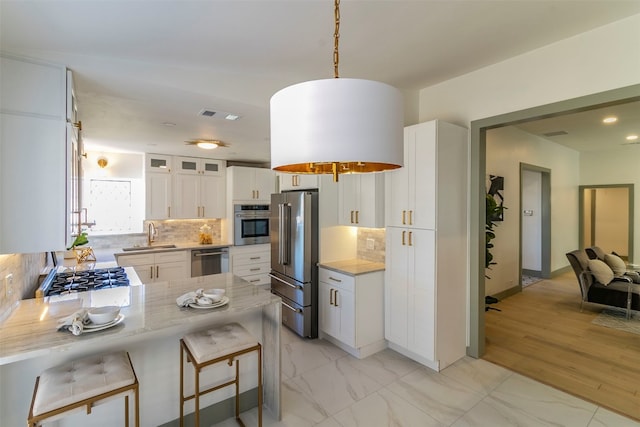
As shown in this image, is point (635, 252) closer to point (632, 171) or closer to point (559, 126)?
point (632, 171)

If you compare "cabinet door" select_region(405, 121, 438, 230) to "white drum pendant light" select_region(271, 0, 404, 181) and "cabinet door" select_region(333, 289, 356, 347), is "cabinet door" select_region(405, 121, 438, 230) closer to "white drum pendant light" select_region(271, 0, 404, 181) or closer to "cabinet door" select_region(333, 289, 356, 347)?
"cabinet door" select_region(333, 289, 356, 347)

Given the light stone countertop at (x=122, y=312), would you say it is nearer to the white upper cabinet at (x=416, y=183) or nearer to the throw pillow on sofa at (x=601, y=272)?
the white upper cabinet at (x=416, y=183)

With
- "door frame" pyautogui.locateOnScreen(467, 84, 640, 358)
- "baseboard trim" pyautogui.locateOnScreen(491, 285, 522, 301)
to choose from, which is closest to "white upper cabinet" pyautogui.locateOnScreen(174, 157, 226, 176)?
"door frame" pyautogui.locateOnScreen(467, 84, 640, 358)

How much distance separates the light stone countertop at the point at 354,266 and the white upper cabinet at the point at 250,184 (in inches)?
111

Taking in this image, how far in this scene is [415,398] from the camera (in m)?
2.52

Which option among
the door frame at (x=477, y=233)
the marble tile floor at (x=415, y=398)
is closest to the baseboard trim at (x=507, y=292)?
the door frame at (x=477, y=233)

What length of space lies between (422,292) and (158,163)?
4.76m

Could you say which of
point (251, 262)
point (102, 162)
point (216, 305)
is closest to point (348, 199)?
point (216, 305)

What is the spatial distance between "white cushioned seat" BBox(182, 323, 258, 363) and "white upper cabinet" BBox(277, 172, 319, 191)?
1973mm

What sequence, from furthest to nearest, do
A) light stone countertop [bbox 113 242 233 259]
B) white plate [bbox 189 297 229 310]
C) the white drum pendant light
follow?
light stone countertop [bbox 113 242 233 259] → white plate [bbox 189 297 229 310] → the white drum pendant light

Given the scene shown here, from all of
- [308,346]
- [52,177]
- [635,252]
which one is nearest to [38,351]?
[52,177]

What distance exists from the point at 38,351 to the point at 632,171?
9376 mm

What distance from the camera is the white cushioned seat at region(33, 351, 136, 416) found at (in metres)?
1.44

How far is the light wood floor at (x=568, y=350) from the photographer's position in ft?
8.66
